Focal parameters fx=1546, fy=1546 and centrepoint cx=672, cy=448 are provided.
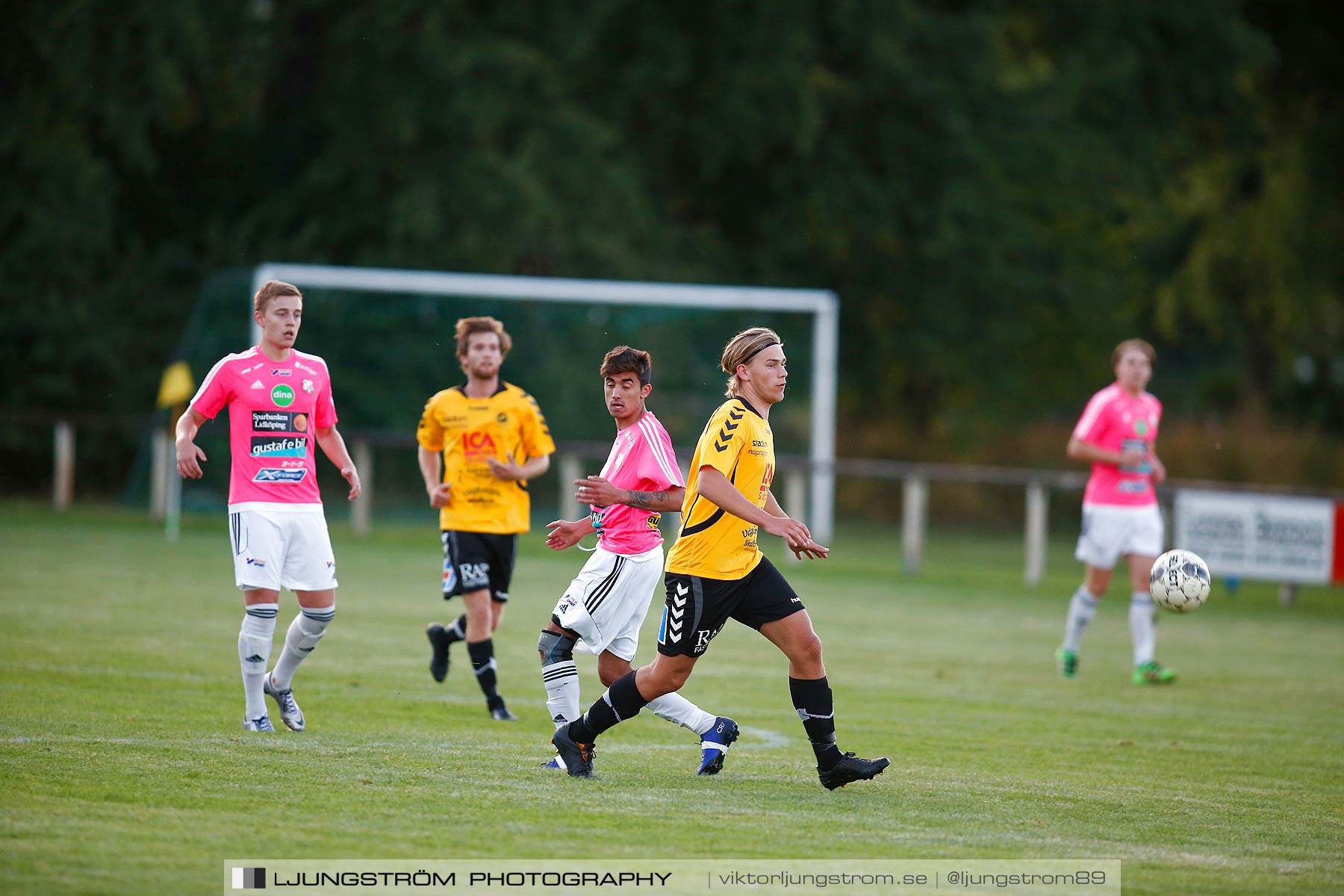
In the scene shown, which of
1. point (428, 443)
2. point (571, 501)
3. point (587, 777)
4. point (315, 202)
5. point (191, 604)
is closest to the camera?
point (587, 777)

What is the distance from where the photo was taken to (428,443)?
918cm

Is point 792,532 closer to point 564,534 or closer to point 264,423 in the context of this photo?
point 564,534

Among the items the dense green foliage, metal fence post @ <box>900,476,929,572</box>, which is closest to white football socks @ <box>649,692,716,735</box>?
metal fence post @ <box>900,476,929,572</box>

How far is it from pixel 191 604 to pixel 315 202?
15.8 metres

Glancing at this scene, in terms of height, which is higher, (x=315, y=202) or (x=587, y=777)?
(x=315, y=202)

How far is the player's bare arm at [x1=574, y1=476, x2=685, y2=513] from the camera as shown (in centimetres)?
668

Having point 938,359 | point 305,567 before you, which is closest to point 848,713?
point 305,567

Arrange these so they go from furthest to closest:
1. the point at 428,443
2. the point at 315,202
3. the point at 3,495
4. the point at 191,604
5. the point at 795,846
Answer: the point at 315,202
the point at 3,495
the point at 191,604
the point at 428,443
the point at 795,846

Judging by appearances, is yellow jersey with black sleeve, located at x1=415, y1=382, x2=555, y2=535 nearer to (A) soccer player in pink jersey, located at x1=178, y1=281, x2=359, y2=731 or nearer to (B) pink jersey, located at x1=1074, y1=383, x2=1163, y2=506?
(A) soccer player in pink jersey, located at x1=178, y1=281, x2=359, y2=731

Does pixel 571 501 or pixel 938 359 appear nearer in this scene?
pixel 571 501

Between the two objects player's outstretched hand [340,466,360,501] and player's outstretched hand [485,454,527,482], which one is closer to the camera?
player's outstretched hand [340,466,360,501]

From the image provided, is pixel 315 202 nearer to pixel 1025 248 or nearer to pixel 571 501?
pixel 571 501

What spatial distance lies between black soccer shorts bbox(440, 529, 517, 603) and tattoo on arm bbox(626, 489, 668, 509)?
2176 mm

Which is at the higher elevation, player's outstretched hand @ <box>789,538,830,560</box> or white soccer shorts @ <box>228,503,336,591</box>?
player's outstretched hand @ <box>789,538,830,560</box>
